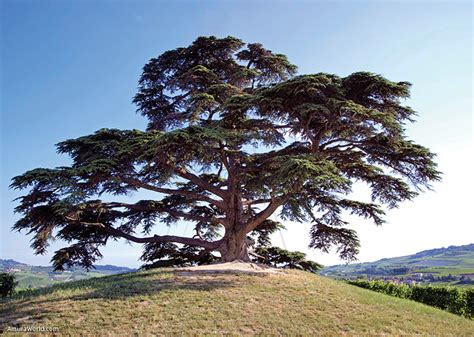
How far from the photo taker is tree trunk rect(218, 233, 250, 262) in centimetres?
1650

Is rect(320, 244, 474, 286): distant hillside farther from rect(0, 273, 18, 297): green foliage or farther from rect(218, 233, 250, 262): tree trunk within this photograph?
rect(0, 273, 18, 297): green foliage

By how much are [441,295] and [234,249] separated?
30.5ft

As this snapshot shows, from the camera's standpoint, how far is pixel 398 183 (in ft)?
48.3

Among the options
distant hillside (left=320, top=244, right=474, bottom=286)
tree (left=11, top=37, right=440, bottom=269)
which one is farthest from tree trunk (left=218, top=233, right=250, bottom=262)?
distant hillside (left=320, top=244, right=474, bottom=286)

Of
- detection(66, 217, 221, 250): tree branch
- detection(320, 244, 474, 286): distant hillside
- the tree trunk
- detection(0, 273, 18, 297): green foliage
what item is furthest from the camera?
detection(320, 244, 474, 286): distant hillside

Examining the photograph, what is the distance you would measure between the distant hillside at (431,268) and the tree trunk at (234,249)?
143ft

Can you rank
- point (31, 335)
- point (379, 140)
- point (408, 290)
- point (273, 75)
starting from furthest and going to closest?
point (273, 75) < point (408, 290) < point (379, 140) < point (31, 335)

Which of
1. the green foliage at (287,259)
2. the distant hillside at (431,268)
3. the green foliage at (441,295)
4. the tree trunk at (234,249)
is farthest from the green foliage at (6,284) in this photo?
the distant hillside at (431,268)

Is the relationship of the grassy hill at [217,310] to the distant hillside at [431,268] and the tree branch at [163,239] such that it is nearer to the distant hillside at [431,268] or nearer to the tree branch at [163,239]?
the tree branch at [163,239]

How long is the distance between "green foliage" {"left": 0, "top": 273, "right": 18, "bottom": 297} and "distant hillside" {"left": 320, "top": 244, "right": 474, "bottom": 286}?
164 feet

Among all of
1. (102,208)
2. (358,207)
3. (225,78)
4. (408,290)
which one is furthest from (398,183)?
(102,208)

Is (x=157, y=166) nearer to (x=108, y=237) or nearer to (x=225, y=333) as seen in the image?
(x=108, y=237)

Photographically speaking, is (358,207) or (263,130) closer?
(263,130)

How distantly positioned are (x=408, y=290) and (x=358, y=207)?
4.46 meters
